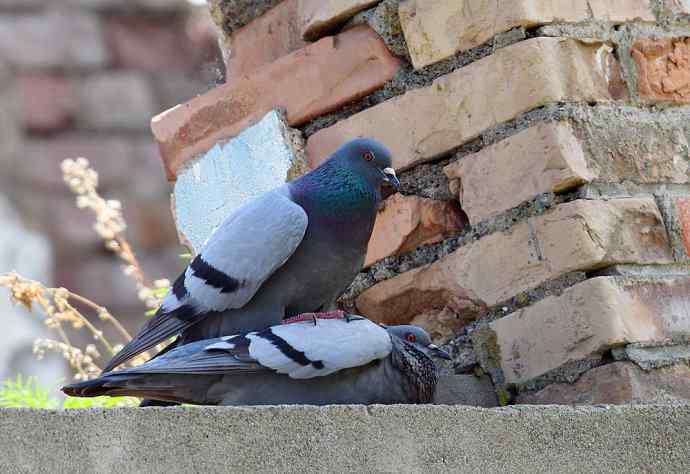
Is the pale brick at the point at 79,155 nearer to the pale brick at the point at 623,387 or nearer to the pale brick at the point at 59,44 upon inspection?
the pale brick at the point at 59,44

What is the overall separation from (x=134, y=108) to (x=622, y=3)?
4222 millimetres

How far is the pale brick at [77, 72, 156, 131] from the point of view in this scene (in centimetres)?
588

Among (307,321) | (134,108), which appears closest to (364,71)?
(307,321)

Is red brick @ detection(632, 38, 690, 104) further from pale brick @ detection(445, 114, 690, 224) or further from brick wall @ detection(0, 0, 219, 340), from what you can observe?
brick wall @ detection(0, 0, 219, 340)

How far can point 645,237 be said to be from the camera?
6.71ft

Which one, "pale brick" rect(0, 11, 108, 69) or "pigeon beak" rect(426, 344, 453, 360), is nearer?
"pigeon beak" rect(426, 344, 453, 360)

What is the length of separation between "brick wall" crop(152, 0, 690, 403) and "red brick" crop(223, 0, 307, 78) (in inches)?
1.9

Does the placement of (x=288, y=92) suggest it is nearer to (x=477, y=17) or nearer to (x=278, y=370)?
(x=477, y=17)

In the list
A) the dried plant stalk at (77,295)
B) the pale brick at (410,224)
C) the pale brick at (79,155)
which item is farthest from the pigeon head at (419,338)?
the pale brick at (79,155)

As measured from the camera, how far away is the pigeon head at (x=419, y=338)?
2021mm

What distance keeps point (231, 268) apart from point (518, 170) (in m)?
0.46

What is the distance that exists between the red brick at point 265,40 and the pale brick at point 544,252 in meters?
0.50

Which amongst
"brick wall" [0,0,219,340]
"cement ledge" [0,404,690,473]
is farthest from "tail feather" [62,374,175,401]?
"brick wall" [0,0,219,340]

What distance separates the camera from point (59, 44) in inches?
237
